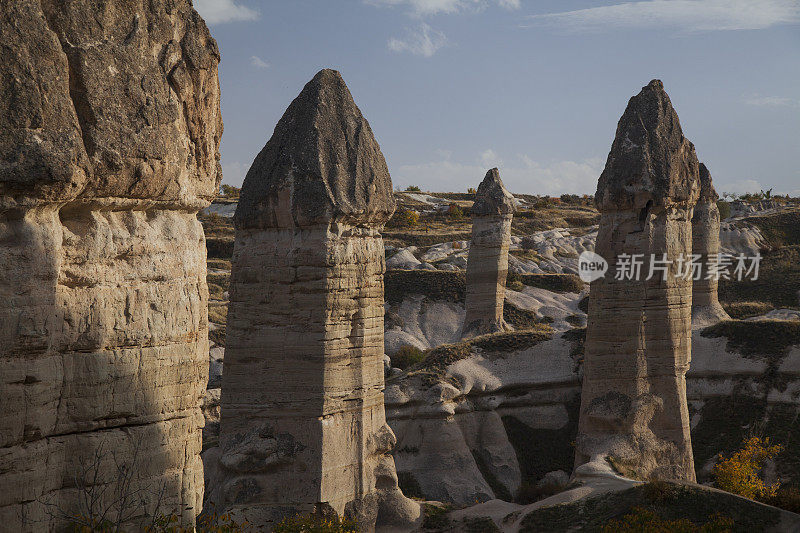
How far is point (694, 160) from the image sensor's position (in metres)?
16.2

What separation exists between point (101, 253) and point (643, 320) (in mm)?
12172

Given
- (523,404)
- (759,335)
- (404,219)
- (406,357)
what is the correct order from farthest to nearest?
1. (404,219)
2. (406,357)
3. (759,335)
4. (523,404)

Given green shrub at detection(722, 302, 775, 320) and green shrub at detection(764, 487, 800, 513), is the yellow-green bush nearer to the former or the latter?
green shrub at detection(764, 487, 800, 513)

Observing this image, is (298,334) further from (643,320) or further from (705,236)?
(705,236)

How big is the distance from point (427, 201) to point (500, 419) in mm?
46463

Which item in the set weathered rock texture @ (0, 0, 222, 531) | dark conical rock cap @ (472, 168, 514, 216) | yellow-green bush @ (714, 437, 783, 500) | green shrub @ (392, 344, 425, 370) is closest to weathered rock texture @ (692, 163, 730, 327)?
dark conical rock cap @ (472, 168, 514, 216)

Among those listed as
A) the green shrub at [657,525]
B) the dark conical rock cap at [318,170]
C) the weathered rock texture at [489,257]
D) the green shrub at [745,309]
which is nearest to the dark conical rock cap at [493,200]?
the weathered rock texture at [489,257]

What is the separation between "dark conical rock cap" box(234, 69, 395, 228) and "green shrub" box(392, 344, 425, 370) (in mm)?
13122

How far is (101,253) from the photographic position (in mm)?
5648

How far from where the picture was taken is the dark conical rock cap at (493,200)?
27.2m

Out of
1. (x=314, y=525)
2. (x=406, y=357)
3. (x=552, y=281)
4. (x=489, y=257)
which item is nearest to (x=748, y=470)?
(x=314, y=525)

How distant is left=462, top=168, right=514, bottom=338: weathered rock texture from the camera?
89.4 feet

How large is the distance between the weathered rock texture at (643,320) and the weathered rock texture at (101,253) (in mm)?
10859

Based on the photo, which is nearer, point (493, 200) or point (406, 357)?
point (406, 357)
